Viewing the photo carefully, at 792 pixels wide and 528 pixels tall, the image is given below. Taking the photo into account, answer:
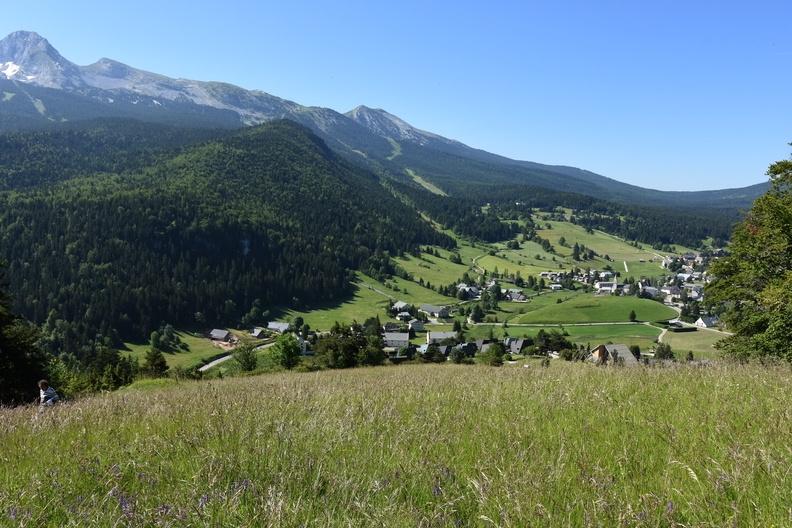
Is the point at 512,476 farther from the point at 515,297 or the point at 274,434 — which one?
the point at 515,297

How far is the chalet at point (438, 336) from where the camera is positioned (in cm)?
10819

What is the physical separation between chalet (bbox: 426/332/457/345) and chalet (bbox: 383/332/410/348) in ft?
17.0

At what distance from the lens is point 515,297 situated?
155625 millimetres

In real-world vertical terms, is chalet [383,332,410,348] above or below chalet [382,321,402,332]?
above

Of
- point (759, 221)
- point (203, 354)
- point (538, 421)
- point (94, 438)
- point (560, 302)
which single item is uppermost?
point (759, 221)

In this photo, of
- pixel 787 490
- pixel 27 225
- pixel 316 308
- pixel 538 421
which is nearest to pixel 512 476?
pixel 787 490

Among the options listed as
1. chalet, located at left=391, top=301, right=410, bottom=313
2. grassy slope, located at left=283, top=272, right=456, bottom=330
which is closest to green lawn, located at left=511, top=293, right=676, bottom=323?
chalet, located at left=391, top=301, right=410, bottom=313

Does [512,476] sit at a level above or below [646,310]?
above

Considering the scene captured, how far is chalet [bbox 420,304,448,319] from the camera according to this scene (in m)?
141

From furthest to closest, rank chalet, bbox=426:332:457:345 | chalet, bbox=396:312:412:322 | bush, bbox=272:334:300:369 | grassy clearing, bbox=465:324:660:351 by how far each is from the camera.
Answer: chalet, bbox=396:312:412:322 < chalet, bbox=426:332:457:345 < grassy clearing, bbox=465:324:660:351 < bush, bbox=272:334:300:369

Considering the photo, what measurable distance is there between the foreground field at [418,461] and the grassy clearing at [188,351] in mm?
101174

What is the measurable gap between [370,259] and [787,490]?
193863 millimetres

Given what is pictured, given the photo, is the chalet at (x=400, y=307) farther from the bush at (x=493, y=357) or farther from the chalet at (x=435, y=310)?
the bush at (x=493, y=357)

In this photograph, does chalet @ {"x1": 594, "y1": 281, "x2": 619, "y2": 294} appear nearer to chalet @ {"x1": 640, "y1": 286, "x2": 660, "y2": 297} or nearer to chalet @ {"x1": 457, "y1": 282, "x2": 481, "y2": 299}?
chalet @ {"x1": 640, "y1": 286, "x2": 660, "y2": 297}
